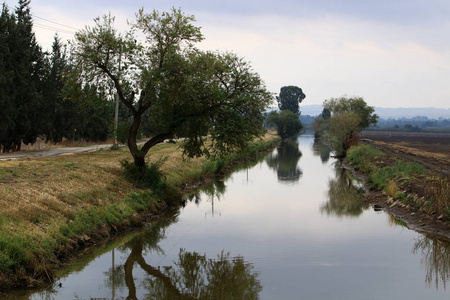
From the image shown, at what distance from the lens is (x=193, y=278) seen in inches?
501

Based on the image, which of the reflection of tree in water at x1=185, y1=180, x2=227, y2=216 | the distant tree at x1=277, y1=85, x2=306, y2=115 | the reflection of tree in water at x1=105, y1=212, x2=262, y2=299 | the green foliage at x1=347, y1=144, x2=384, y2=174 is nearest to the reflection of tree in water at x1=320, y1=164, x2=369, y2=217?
the green foliage at x1=347, y1=144, x2=384, y2=174

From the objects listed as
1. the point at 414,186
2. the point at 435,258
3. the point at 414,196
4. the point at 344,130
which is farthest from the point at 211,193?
the point at 344,130

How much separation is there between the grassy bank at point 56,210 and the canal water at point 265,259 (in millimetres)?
687

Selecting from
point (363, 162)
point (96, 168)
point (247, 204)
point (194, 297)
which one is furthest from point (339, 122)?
point (194, 297)

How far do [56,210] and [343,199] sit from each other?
17.4 metres

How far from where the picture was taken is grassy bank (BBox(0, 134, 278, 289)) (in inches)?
445

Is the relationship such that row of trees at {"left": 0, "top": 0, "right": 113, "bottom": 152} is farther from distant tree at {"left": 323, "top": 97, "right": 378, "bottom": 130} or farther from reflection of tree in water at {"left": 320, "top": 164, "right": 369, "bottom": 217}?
distant tree at {"left": 323, "top": 97, "right": 378, "bottom": 130}

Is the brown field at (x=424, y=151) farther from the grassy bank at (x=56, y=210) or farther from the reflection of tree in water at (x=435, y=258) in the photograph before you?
the grassy bank at (x=56, y=210)

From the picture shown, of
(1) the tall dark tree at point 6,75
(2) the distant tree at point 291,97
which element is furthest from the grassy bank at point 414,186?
(2) the distant tree at point 291,97

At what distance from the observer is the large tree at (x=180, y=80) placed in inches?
784

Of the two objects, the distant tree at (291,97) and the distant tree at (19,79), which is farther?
the distant tree at (291,97)

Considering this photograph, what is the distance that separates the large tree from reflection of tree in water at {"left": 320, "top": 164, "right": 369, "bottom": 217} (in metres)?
6.15

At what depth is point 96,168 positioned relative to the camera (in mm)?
23328

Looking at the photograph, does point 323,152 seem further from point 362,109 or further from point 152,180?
point 152,180
